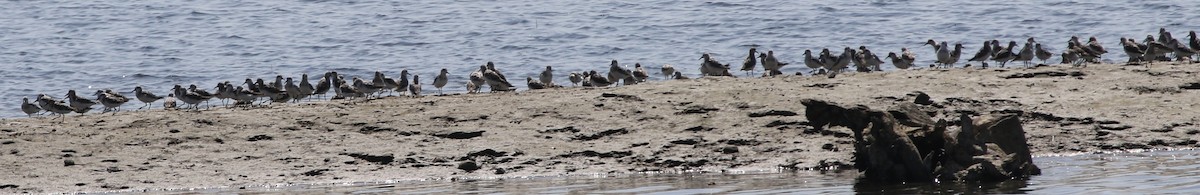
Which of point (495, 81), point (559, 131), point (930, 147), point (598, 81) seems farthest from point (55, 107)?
point (930, 147)

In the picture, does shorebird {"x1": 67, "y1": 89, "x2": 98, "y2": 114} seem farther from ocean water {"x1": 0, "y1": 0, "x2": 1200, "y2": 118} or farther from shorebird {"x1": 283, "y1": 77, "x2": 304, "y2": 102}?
ocean water {"x1": 0, "y1": 0, "x2": 1200, "y2": 118}

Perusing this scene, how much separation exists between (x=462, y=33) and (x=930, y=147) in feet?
107

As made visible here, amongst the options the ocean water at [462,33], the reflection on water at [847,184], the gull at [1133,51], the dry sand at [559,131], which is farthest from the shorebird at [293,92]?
the gull at [1133,51]

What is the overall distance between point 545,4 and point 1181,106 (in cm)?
3551

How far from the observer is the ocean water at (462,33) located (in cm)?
4250

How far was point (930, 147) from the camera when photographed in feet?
63.5

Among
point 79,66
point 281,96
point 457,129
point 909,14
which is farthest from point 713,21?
point 457,129

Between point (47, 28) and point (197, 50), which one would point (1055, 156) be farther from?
point (47, 28)

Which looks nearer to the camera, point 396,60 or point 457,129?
point 457,129

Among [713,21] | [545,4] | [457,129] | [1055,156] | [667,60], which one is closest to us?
[1055,156]

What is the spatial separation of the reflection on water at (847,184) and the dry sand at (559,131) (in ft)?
2.63

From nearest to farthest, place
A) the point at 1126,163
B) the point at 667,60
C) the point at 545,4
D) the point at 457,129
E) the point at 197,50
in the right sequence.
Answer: the point at 1126,163 → the point at 457,129 → the point at 667,60 → the point at 197,50 → the point at 545,4

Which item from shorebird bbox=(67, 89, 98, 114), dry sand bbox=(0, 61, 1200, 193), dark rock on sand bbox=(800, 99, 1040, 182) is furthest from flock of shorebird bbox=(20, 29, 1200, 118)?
dark rock on sand bbox=(800, 99, 1040, 182)

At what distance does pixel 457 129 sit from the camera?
24.3 m
